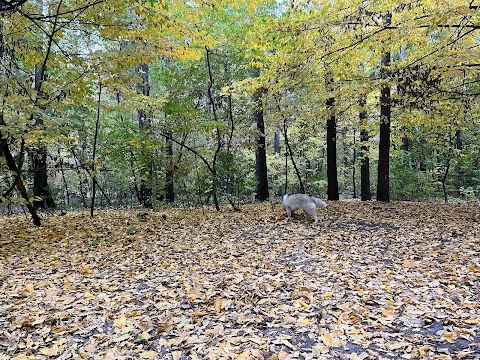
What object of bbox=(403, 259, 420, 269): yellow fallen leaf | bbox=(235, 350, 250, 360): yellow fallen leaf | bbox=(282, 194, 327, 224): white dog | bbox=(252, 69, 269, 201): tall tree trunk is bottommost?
bbox=(235, 350, 250, 360): yellow fallen leaf

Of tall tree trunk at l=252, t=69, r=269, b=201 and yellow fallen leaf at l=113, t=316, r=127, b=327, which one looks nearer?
yellow fallen leaf at l=113, t=316, r=127, b=327

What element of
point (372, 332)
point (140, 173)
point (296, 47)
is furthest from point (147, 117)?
point (372, 332)

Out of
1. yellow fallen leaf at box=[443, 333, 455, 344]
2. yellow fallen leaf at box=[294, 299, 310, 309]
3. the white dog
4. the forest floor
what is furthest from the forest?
yellow fallen leaf at box=[443, 333, 455, 344]

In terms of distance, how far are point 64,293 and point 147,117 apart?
6.81 m

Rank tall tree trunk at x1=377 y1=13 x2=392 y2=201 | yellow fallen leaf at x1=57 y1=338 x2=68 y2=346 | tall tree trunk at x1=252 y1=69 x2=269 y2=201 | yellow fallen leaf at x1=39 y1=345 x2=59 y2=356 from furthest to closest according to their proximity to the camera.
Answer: tall tree trunk at x1=252 y1=69 x2=269 y2=201, tall tree trunk at x1=377 y1=13 x2=392 y2=201, yellow fallen leaf at x1=57 y1=338 x2=68 y2=346, yellow fallen leaf at x1=39 y1=345 x2=59 y2=356

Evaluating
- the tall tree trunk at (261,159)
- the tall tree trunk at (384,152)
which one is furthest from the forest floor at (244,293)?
the tall tree trunk at (261,159)

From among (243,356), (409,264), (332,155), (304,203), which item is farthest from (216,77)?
(243,356)

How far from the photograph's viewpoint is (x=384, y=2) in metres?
5.45

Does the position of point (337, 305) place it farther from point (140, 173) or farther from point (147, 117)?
point (147, 117)

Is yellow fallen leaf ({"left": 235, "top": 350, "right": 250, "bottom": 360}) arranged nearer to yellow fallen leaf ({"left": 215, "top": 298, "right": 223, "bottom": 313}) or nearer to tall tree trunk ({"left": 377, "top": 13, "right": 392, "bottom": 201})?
yellow fallen leaf ({"left": 215, "top": 298, "right": 223, "bottom": 313})

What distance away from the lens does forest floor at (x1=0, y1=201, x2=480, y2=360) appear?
103 inches

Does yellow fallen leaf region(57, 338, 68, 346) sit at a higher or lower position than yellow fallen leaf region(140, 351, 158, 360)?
higher

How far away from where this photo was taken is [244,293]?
358cm

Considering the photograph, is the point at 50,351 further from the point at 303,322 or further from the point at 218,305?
the point at 303,322
